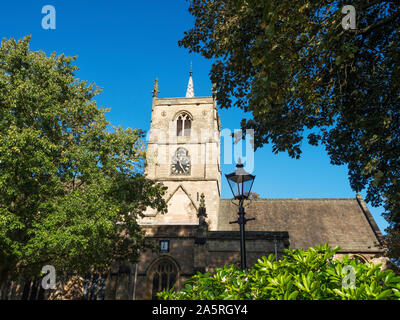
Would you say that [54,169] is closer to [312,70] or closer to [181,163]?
[312,70]

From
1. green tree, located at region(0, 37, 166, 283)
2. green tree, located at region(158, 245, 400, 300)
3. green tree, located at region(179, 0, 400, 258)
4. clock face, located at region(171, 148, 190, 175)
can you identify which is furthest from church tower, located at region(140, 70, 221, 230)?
green tree, located at region(158, 245, 400, 300)

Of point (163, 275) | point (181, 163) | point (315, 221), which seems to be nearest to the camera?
point (163, 275)

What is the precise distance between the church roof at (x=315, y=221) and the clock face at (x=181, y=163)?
17.6ft

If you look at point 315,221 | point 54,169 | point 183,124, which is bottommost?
point 54,169

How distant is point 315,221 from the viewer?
88.3 feet

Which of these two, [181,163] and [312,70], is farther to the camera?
[181,163]

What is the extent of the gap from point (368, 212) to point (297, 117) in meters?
23.6

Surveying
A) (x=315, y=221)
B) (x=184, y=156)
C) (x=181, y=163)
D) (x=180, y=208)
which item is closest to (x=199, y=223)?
(x=180, y=208)

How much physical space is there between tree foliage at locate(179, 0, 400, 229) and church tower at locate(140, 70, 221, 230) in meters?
18.6

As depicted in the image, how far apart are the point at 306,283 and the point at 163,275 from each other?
2142 cm

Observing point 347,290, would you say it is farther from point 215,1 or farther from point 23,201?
point 23,201

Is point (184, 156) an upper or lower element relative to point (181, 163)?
upper

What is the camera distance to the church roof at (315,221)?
24484 mm

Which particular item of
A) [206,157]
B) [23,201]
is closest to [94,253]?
[23,201]
